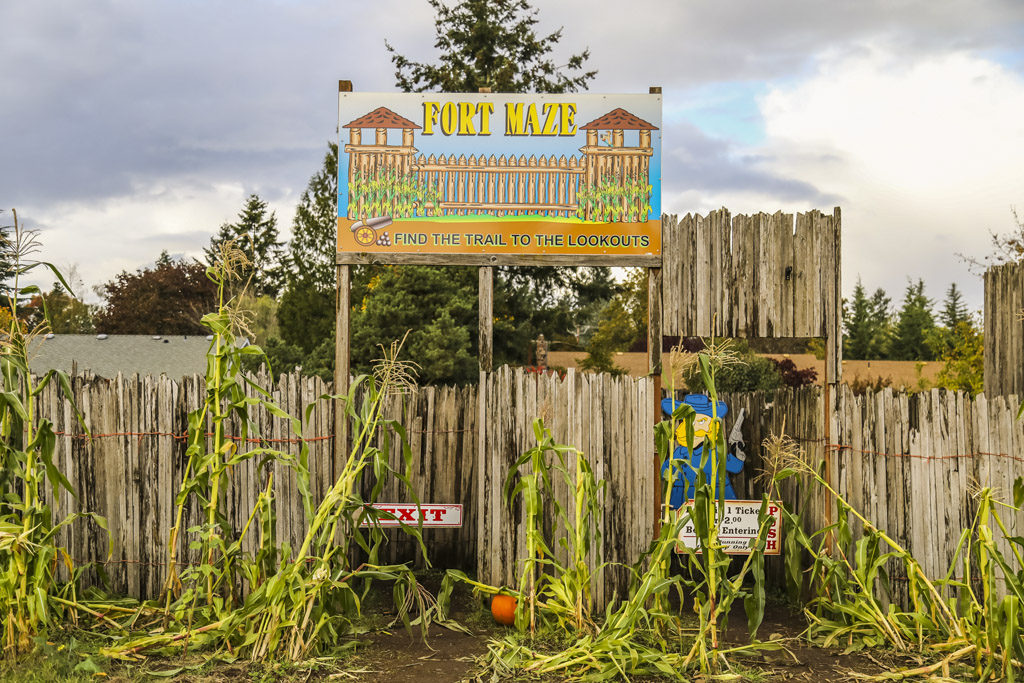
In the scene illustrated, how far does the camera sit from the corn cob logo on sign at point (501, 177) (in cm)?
662

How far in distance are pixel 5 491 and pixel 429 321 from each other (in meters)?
12.6

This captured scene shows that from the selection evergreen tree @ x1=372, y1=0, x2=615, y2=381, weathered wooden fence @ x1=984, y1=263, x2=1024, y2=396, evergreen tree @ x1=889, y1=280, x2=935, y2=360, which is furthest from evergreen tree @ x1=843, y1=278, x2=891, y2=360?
weathered wooden fence @ x1=984, y1=263, x2=1024, y2=396

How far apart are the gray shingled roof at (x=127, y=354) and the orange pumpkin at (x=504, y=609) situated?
728 inches

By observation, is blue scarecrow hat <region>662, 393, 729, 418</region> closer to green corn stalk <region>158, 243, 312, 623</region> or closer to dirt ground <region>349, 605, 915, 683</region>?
dirt ground <region>349, 605, 915, 683</region>

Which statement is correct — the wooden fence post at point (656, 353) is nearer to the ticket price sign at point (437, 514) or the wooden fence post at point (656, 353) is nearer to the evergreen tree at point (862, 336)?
the ticket price sign at point (437, 514)

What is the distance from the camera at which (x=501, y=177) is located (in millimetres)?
6648

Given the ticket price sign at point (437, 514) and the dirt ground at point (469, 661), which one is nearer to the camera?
the dirt ground at point (469, 661)

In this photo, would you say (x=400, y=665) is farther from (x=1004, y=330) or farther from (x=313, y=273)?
(x=313, y=273)

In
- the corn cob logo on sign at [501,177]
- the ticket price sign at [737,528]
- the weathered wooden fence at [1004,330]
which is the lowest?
the ticket price sign at [737,528]

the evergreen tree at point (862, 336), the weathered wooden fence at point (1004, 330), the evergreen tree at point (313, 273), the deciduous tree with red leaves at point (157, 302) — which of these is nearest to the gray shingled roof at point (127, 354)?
the evergreen tree at point (313, 273)

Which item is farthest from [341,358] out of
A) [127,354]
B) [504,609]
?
[127,354]

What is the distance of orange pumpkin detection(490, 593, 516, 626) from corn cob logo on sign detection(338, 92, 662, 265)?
2.68 m

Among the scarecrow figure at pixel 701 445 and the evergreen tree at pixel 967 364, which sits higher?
the evergreen tree at pixel 967 364

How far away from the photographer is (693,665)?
15.8 ft
